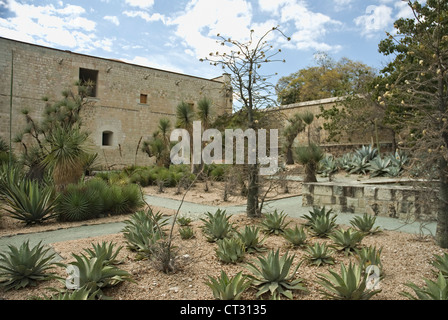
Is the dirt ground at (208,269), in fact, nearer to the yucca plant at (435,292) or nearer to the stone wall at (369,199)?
the yucca plant at (435,292)

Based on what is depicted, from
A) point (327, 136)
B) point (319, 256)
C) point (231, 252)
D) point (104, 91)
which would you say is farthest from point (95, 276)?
point (104, 91)

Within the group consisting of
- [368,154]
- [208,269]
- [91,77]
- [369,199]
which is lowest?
[208,269]

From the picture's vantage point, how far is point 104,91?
21469mm

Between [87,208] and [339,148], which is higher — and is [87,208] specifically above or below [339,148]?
below

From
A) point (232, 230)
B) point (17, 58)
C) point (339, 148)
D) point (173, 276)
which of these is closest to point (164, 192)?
point (232, 230)

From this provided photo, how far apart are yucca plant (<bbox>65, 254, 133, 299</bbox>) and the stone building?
13.0 m

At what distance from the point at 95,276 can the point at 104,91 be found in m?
20.6

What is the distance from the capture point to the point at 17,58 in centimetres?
1806

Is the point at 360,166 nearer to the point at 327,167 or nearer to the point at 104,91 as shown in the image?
the point at 327,167

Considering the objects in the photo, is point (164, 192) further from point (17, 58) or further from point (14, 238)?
point (17, 58)

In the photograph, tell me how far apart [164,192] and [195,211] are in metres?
4.51

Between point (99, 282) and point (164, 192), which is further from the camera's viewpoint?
point (164, 192)

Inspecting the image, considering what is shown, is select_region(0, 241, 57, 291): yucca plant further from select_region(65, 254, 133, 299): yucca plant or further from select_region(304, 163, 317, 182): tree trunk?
select_region(304, 163, 317, 182): tree trunk

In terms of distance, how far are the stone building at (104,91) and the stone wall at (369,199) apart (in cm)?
901
